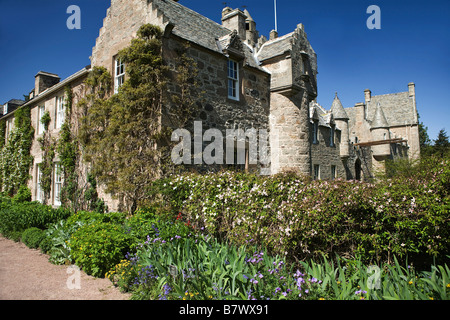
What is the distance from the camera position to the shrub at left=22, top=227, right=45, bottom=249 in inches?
330

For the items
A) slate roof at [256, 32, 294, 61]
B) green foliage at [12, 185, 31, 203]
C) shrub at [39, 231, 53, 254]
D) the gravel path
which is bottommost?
the gravel path

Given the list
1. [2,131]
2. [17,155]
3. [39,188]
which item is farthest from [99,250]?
[2,131]

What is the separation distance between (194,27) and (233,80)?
260 centimetres

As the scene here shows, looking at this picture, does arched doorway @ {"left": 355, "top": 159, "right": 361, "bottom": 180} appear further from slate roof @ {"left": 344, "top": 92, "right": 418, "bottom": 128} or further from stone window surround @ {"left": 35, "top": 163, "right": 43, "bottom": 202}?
stone window surround @ {"left": 35, "top": 163, "right": 43, "bottom": 202}

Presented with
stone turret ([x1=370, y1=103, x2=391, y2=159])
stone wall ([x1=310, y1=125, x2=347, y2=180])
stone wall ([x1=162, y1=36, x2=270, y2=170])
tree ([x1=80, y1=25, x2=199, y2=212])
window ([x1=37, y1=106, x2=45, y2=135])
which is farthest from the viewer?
stone turret ([x1=370, y1=103, x2=391, y2=159])

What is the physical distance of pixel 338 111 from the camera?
26469 mm

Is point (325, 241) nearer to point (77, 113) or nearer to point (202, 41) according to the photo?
point (202, 41)

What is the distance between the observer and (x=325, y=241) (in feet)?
17.1

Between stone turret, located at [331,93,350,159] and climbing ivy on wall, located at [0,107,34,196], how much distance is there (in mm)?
22869

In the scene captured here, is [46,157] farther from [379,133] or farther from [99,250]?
[379,133]

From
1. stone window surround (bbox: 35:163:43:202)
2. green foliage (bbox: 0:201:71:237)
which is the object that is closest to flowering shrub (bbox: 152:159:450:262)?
green foliage (bbox: 0:201:71:237)
